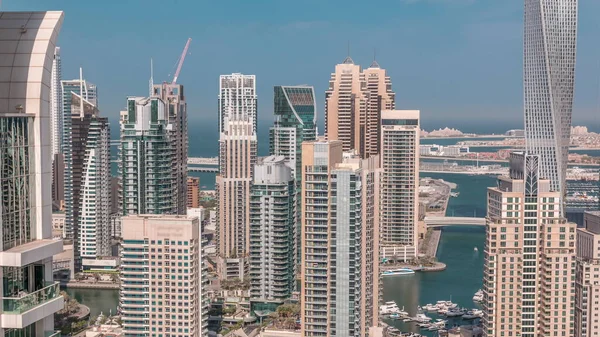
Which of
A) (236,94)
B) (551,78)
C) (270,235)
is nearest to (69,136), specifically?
(236,94)

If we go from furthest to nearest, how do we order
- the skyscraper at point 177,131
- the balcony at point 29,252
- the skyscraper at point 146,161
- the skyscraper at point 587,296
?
the skyscraper at point 177,131 → the skyscraper at point 146,161 → the skyscraper at point 587,296 → the balcony at point 29,252

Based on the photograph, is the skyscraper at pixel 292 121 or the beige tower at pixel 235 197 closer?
the beige tower at pixel 235 197

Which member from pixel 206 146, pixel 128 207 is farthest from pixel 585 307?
pixel 206 146

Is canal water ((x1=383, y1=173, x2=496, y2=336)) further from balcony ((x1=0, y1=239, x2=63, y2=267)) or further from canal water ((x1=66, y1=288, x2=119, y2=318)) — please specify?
balcony ((x1=0, y1=239, x2=63, y2=267))

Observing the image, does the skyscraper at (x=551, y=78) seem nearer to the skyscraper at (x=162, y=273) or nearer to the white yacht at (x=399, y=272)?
the white yacht at (x=399, y=272)

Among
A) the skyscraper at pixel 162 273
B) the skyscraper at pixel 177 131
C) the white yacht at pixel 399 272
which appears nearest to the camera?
the skyscraper at pixel 162 273

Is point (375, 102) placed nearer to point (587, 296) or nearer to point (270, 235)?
point (270, 235)

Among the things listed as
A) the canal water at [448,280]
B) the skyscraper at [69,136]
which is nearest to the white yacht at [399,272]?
the canal water at [448,280]
